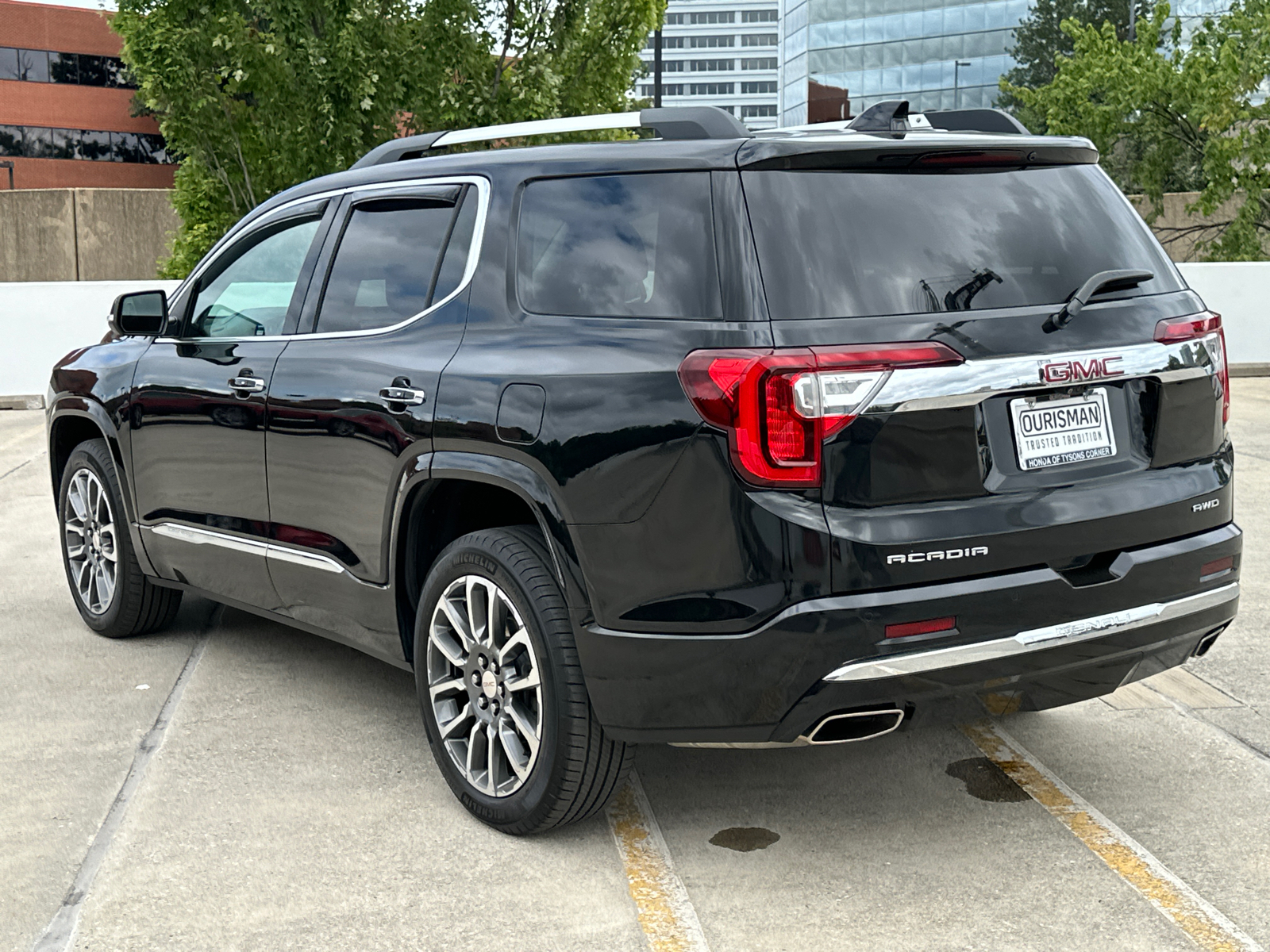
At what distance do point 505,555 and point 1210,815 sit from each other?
2069mm

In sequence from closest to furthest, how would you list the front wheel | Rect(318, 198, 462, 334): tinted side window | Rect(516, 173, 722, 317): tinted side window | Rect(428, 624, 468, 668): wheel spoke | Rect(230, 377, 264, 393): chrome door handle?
Rect(516, 173, 722, 317): tinted side window < the front wheel < Rect(428, 624, 468, 668): wheel spoke < Rect(318, 198, 462, 334): tinted side window < Rect(230, 377, 264, 393): chrome door handle

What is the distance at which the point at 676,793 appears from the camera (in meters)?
4.45

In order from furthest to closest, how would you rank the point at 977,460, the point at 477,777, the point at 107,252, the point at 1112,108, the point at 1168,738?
the point at 107,252 < the point at 1112,108 < the point at 1168,738 < the point at 477,777 < the point at 977,460

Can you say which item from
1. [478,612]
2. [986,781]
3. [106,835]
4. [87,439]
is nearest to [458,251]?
[478,612]

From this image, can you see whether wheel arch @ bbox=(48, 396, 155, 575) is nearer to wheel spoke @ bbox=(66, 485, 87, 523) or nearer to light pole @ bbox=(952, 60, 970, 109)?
wheel spoke @ bbox=(66, 485, 87, 523)

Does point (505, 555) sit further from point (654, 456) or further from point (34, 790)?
point (34, 790)

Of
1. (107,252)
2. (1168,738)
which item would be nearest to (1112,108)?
(107,252)

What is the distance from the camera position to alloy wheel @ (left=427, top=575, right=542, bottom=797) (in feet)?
13.2

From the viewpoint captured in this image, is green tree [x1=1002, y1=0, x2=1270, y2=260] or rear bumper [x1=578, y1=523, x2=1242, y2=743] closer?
rear bumper [x1=578, y1=523, x2=1242, y2=743]

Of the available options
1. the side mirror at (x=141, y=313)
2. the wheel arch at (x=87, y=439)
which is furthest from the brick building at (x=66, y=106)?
the side mirror at (x=141, y=313)

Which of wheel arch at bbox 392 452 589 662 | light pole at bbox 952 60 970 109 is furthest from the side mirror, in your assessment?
light pole at bbox 952 60 970 109

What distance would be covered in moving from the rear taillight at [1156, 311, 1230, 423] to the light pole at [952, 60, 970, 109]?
3216 inches

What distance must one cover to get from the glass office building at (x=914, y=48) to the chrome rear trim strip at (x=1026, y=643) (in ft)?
260

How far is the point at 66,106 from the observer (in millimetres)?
62188
